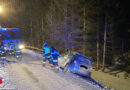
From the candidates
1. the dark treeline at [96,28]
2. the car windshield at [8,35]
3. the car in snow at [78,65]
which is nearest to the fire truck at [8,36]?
the car windshield at [8,35]

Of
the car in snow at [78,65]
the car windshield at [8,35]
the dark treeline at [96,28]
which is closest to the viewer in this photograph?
the car in snow at [78,65]

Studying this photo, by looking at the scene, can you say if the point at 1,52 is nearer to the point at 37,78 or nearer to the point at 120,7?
the point at 37,78

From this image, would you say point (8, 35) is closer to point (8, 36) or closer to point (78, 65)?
point (8, 36)

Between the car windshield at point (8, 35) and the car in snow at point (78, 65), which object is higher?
the car windshield at point (8, 35)

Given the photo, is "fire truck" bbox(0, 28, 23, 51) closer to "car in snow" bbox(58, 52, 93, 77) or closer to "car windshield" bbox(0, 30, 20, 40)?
"car windshield" bbox(0, 30, 20, 40)

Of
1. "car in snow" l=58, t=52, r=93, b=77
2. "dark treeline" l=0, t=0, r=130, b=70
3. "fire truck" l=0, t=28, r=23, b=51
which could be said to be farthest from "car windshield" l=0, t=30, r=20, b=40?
"car in snow" l=58, t=52, r=93, b=77

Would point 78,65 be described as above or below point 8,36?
below

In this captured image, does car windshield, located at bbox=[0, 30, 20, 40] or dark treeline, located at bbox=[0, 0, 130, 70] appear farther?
dark treeline, located at bbox=[0, 0, 130, 70]

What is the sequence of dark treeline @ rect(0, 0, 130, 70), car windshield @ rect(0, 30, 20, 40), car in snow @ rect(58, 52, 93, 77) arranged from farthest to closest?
dark treeline @ rect(0, 0, 130, 70), car windshield @ rect(0, 30, 20, 40), car in snow @ rect(58, 52, 93, 77)

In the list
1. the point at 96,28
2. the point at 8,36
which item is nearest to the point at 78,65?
the point at 8,36

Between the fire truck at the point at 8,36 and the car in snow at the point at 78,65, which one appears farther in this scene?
the fire truck at the point at 8,36

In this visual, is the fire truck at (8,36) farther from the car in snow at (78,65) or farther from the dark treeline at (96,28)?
the car in snow at (78,65)

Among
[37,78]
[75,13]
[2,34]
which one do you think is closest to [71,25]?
[75,13]

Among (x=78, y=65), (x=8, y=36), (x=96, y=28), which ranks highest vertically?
(x=96, y=28)
